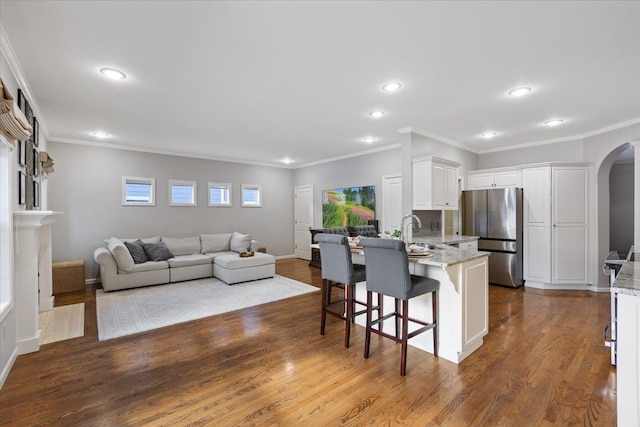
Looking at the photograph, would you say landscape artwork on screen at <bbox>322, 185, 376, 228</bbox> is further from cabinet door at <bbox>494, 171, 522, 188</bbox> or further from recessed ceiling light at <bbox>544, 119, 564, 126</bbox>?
recessed ceiling light at <bbox>544, 119, 564, 126</bbox>

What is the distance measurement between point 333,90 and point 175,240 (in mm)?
4671

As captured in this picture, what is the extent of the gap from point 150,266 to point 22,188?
247 centimetres

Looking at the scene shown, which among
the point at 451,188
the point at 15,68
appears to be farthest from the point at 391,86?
the point at 15,68

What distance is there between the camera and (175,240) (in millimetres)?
6117

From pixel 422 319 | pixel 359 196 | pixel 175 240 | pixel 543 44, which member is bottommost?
pixel 422 319

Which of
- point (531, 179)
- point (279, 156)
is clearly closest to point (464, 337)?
point (531, 179)

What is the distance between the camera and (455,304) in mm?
2590

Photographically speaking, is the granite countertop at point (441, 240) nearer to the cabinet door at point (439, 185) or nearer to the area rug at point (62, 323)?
the cabinet door at point (439, 185)

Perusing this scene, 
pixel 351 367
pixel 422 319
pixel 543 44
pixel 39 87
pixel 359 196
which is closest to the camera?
pixel 543 44

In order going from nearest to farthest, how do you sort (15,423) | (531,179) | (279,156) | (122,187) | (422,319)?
(15,423) → (422,319) → (531,179) → (122,187) → (279,156)

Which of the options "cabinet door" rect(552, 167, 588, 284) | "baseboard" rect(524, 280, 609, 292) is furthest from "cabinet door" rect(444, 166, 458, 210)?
"baseboard" rect(524, 280, 609, 292)

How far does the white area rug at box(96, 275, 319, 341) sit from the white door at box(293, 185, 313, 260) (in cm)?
246

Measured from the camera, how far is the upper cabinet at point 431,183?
14.9 ft

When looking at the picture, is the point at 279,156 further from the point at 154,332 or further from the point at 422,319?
the point at 422,319
